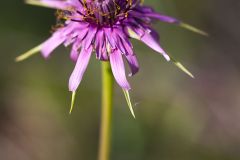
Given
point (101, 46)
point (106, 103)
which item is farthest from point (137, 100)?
point (101, 46)

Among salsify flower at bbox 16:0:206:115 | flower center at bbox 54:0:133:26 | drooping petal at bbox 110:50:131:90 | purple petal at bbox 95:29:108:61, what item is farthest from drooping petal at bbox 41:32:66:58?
drooping petal at bbox 110:50:131:90

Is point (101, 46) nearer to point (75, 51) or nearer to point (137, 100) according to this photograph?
point (75, 51)

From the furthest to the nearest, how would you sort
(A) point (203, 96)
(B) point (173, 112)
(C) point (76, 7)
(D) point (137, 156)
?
(A) point (203, 96) < (B) point (173, 112) < (D) point (137, 156) < (C) point (76, 7)

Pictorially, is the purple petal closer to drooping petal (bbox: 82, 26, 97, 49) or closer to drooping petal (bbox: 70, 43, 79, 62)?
A: drooping petal (bbox: 82, 26, 97, 49)

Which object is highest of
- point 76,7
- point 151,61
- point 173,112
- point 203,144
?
point 76,7

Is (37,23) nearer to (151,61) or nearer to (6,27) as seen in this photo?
(6,27)

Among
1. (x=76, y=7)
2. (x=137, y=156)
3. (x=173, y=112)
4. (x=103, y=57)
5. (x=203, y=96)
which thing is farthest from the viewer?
(x=203, y=96)

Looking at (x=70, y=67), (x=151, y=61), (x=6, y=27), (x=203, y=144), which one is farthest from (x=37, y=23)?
(x=203, y=144)
